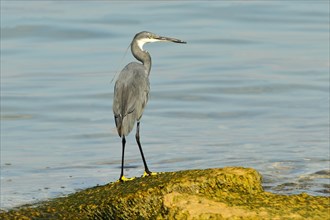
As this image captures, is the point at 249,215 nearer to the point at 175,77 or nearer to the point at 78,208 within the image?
the point at 78,208

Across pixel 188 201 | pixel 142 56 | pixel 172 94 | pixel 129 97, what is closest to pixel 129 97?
pixel 129 97

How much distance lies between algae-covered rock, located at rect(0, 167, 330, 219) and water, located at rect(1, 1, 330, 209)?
2.16m

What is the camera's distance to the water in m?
11.5

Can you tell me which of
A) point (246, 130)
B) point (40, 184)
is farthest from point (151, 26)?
point (40, 184)

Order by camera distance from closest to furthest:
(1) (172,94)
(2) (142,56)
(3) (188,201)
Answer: (3) (188,201) < (2) (142,56) < (1) (172,94)

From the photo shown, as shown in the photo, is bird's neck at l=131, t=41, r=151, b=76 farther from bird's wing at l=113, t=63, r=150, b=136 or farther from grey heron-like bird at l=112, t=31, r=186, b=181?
bird's wing at l=113, t=63, r=150, b=136

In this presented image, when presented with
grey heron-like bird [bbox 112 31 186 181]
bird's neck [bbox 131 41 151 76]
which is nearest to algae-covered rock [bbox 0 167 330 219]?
grey heron-like bird [bbox 112 31 186 181]

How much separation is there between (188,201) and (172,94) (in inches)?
361

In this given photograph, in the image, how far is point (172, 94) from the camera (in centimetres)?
1559

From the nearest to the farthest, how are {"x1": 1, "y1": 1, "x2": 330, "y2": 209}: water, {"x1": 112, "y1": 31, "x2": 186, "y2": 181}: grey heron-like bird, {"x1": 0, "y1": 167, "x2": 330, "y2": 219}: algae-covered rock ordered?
{"x1": 0, "y1": 167, "x2": 330, "y2": 219}: algae-covered rock → {"x1": 112, "y1": 31, "x2": 186, "y2": 181}: grey heron-like bird → {"x1": 1, "y1": 1, "x2": 330, "y2": 209}: water

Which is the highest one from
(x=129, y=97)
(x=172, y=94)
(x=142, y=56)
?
(x=142, y=56)

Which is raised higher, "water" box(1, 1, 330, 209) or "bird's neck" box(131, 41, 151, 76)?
"bird's neck" box(131, 41, 151, 76)

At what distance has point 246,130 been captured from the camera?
13.3 metres

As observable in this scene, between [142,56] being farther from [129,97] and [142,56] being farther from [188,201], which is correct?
[188,201]
